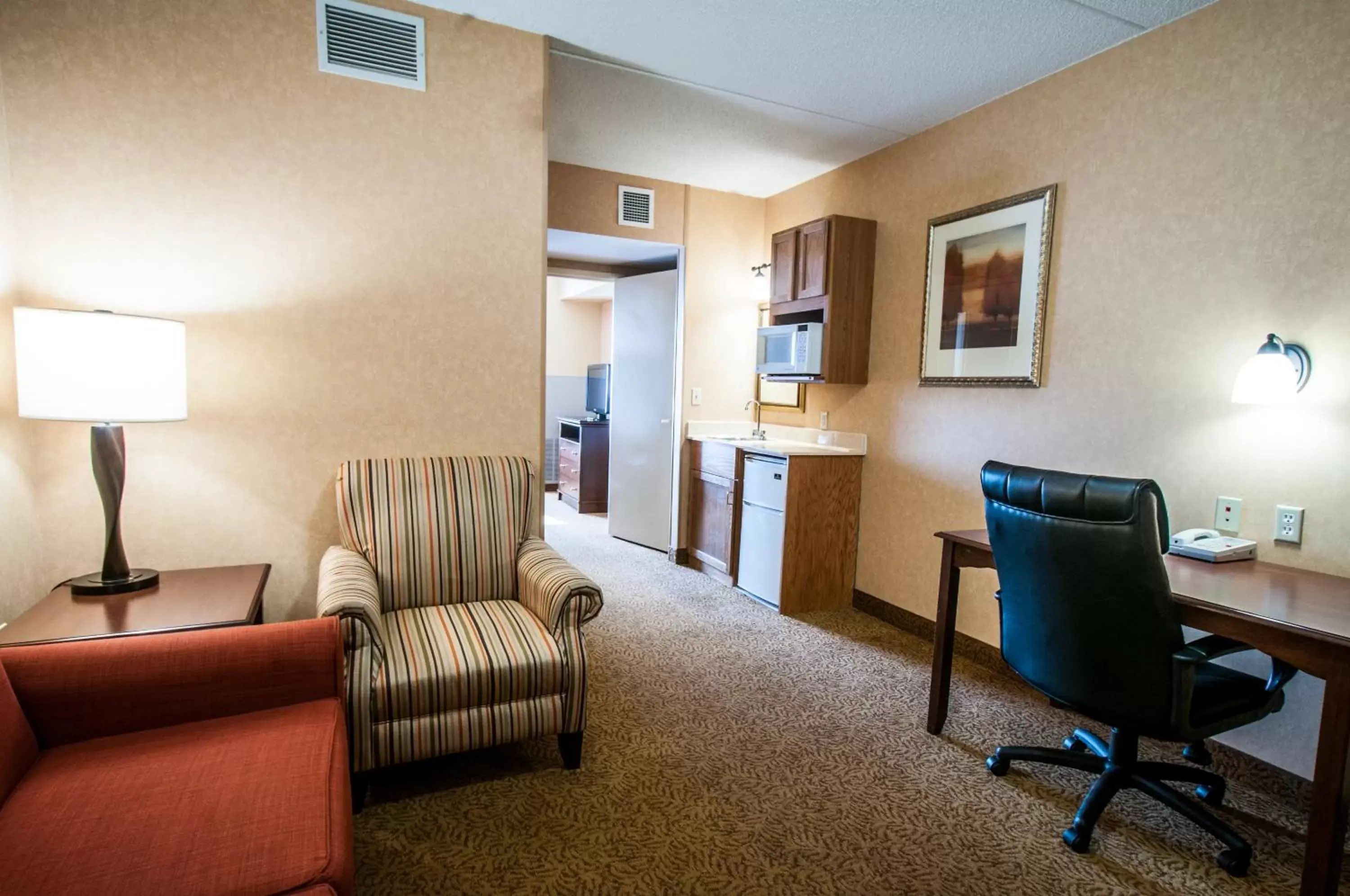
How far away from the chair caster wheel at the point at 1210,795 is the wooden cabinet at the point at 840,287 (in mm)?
2323

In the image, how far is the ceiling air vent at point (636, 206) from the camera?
420 cm

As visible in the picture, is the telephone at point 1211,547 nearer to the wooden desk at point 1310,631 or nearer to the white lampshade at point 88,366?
the wooden desk at point 1310,631

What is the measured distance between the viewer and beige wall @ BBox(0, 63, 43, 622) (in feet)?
6.26

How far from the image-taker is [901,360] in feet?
11.5

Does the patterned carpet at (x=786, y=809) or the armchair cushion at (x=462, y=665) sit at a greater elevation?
the armchair cushion at (x=462, y=665)

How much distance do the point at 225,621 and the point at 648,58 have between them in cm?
261

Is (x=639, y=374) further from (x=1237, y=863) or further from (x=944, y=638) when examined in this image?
(x=1237, y=863)

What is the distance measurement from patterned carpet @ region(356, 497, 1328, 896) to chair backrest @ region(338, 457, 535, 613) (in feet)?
1.86

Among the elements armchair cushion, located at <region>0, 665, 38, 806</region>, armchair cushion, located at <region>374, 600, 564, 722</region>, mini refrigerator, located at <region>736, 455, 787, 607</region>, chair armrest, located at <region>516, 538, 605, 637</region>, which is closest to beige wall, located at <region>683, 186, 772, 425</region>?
mini refrigerator, located at <region>736, 455, 787, 607</region>

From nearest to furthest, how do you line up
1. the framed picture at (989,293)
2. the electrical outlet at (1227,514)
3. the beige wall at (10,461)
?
1. the beige wall at (10,461)
2. the electrical outlet at (1227,514)
3. the framed picture at (989,293)

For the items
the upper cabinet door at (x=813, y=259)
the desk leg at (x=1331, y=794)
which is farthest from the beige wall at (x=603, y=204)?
the desk leg at (x=1331, y=794)

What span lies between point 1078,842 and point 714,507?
8.85 ft

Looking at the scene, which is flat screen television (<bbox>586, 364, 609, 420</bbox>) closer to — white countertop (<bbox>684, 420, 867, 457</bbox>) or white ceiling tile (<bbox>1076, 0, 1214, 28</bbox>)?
white countertop (<bbox>684, 420, 867, 457</bbox>)

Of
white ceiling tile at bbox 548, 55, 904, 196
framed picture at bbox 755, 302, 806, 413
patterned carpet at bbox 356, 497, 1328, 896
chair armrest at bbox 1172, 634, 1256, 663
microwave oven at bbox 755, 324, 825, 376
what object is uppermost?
white ceiling tile at bbox 548, 55, 904, 196
